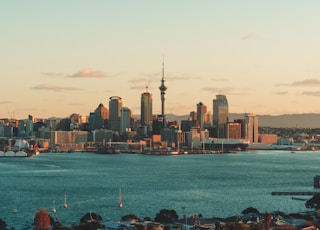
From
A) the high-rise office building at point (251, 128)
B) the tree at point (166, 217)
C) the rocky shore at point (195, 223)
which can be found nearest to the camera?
the rocky shore at point (195, 223)

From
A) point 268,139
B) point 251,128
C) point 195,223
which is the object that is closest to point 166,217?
point 195,223

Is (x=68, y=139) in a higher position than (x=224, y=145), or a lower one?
higher

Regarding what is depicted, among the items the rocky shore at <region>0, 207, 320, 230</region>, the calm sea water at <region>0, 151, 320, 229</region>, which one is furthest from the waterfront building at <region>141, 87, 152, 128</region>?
the rocky shore at <region>0, 207, 320, 230</region>

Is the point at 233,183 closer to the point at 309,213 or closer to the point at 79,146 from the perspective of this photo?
the point at 309,213

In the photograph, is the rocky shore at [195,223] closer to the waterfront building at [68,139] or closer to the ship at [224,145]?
the ship at [224,145]

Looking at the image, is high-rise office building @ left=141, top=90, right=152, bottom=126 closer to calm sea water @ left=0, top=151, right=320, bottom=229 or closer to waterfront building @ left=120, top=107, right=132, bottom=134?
waterfront building @ left=120, top=107, right=132, bottom=134

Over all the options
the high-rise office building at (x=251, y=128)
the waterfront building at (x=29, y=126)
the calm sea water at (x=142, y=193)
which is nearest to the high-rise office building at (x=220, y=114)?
the high-rise office building at (x=251, y=128)

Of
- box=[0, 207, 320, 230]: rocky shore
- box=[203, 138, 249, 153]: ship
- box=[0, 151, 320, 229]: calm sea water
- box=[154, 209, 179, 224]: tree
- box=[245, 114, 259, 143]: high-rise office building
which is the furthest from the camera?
box=[245, 114, 259, 143]: high-rise office building

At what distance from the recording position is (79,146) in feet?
493

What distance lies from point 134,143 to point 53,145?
18286 millimetres

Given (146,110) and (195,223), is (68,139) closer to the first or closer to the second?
(146,110)

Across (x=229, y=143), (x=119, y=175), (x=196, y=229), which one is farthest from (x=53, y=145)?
(x=196, y=229)

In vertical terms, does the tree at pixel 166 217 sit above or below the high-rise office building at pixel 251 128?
below

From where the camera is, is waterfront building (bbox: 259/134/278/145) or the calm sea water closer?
the calm sea water
